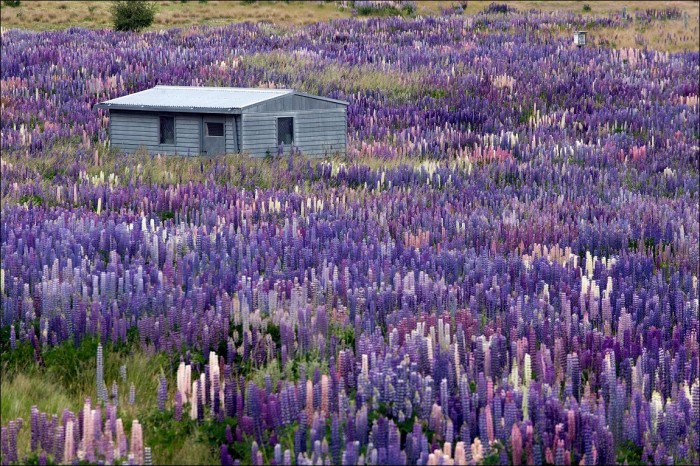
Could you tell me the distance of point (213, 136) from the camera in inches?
707

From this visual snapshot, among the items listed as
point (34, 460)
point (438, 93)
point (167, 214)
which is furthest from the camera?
point (438, 93)

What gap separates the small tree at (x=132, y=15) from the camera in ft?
112

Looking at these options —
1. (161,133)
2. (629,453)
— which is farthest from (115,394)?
(161,133)

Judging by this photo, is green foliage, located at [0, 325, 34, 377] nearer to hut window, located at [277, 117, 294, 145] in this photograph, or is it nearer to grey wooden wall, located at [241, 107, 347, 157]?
grey wooden wall, located at [241, 107, 347, 157]

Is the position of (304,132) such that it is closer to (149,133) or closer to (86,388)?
→ (149,133)

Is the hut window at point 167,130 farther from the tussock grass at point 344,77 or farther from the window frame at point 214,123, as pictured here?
the tussock grass at point 344,77

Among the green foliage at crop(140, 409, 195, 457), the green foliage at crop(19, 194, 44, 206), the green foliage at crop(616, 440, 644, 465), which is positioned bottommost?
the green foliage at crop(616, 440, 644, 465)

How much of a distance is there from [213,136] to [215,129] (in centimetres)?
12

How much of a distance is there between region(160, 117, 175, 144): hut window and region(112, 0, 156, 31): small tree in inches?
663

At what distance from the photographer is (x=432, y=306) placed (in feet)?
26.3

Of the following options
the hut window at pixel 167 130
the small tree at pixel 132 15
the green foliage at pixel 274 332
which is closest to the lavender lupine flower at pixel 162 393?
the green foliage at pixel 274 332

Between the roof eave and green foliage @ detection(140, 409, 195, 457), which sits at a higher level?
the roof eave

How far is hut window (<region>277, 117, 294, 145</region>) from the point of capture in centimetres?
1820

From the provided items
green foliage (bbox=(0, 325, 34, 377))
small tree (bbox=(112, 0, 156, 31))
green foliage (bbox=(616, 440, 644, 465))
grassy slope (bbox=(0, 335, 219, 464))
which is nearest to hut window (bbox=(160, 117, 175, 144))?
green foliage (bbox=(0, 325, 34, 377))
